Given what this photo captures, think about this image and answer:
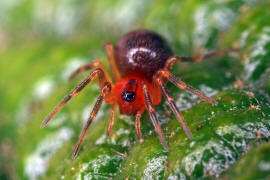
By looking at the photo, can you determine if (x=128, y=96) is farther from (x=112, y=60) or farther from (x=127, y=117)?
(x=112, y=60)

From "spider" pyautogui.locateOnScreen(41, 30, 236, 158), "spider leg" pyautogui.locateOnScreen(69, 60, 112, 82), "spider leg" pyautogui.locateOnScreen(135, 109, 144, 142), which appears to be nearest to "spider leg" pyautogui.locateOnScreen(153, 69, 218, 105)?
"spider" pyautogui.locateOnScreen(41, 30, 236, 158)

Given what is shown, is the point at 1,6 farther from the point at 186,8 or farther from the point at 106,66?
the point at 186,8

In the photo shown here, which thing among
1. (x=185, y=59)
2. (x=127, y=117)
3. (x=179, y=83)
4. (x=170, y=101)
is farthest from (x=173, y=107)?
(x=185, y=59)

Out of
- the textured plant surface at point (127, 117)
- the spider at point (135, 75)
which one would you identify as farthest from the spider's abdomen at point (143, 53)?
the textured plant surface at point (127, 117)

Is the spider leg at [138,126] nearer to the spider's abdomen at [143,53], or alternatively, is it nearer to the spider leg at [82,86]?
the spider leg at [82,86]

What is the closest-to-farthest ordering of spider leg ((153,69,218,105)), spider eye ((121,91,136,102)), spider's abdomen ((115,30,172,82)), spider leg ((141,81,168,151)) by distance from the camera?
spider leg ((141,81,168,151))
spider leg ((153,69,218,105))
spider eye ((121,91,136,102))
spider's abdomen ((115,30,172,82))

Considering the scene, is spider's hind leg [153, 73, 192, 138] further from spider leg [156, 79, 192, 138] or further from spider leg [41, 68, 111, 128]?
spider leg [41, 68, 111, 128]

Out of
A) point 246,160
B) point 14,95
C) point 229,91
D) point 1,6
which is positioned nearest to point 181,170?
point 246,160
